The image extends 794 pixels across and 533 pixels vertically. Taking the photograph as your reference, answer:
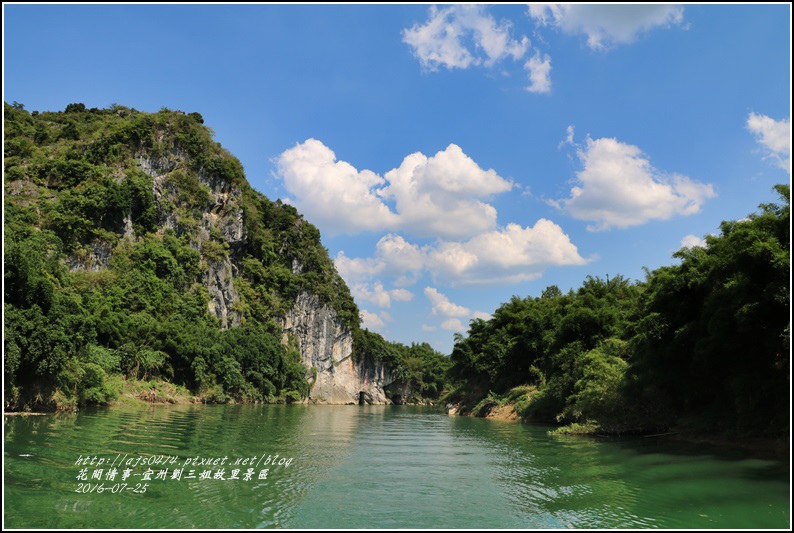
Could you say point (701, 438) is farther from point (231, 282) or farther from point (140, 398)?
point (231, 282)

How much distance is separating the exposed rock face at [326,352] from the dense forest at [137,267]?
7.31 feet

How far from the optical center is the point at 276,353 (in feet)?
203

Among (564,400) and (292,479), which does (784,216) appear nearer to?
(292,479)

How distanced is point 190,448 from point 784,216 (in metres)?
16.2

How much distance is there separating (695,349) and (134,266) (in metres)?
47.2

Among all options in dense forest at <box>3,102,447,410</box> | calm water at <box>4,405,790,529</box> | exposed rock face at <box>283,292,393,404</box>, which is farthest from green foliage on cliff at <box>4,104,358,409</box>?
calm water at <box>4,405,790,529</box>

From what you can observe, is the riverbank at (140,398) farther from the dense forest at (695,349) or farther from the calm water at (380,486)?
the dense forest at (695,349)

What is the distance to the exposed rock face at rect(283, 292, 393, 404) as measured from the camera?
7581cm

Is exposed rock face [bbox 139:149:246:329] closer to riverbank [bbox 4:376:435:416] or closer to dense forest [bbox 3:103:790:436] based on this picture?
dense forest [bbox 3:103:790:436]

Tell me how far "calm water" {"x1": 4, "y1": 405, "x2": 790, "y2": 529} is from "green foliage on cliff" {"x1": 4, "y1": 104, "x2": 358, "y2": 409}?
7.49m

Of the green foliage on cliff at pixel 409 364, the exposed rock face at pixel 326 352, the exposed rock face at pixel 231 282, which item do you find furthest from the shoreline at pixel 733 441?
the green foliage on cliff at pixel 409 364

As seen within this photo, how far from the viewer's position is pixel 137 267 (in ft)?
162

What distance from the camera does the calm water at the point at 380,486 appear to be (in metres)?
8.21

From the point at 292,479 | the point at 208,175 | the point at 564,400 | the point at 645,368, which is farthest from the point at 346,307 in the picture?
the point at 292,479
